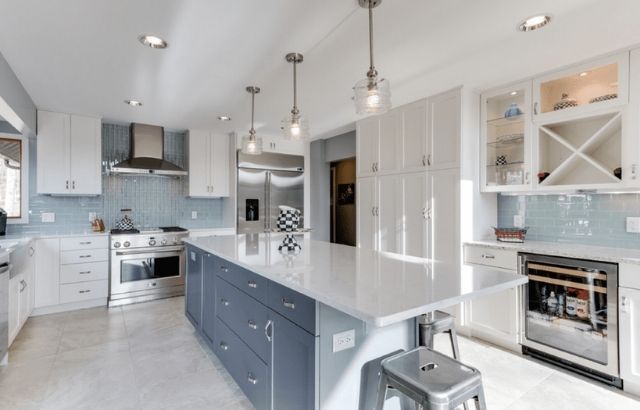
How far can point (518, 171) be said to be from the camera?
303cm

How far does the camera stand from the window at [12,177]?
3811 millimetres

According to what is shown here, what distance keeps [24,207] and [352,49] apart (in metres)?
4.25

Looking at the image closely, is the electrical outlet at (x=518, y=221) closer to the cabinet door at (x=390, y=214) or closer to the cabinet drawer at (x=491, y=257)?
the cabinet drawer at (x=491, y=257)

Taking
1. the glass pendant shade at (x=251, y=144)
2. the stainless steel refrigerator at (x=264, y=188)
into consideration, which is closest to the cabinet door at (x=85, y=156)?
the stainless steel refrigerator at (x=264, y=188)

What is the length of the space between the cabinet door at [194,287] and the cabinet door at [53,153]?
82.4 inches

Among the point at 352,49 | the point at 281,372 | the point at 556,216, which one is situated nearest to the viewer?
the point at 281,372

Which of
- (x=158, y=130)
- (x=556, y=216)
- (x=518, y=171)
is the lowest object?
(x=556, y=216)

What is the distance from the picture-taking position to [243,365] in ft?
6.66

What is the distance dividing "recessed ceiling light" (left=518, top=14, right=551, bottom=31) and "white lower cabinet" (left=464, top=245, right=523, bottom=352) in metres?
1.68

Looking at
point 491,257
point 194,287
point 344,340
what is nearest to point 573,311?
point 491,257

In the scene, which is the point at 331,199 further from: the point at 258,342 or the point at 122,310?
the point at 258,342

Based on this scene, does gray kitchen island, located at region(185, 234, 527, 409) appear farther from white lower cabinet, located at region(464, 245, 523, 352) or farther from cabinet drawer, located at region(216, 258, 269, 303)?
white lower cabinet, located at region(464, 245, 523, 352)

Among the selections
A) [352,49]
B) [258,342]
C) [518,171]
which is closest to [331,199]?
[518,171]

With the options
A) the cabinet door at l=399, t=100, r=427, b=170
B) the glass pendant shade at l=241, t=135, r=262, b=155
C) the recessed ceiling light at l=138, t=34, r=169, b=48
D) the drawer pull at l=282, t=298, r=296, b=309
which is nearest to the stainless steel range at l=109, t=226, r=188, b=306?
the glass pendant shade at l=241, t=135, r=262, b=155
